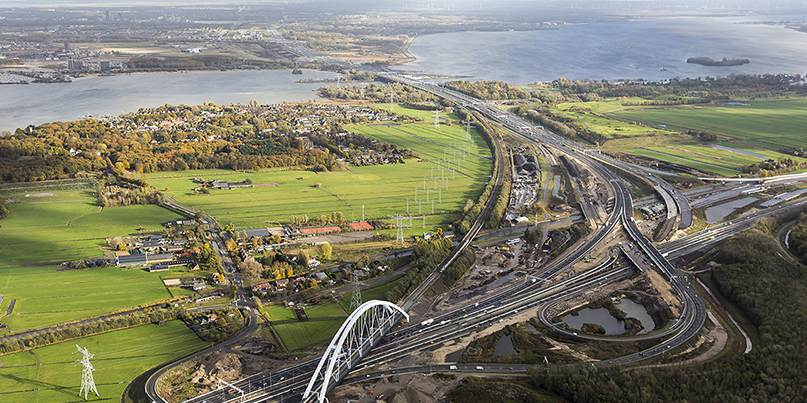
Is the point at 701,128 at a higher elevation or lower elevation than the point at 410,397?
higher

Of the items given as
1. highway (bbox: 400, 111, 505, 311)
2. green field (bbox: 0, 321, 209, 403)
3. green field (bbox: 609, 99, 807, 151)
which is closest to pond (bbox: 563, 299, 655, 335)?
highway (bbox: 400, 111, 505, 311)

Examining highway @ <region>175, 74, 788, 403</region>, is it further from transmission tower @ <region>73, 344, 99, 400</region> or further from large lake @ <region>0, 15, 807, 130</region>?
large lake @ <region>0, 15, 807, 130</region>

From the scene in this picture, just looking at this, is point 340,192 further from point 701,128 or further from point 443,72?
point 443,72

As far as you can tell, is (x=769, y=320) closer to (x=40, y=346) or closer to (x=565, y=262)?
(x=565, y=262)

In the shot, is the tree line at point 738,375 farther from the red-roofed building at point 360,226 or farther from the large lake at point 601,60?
the large lake at point 601,60

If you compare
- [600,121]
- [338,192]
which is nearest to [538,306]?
[338,192]
